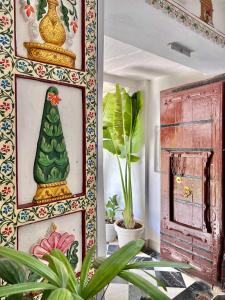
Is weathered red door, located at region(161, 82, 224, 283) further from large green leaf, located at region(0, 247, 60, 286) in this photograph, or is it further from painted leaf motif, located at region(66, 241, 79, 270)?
large green leaf, located at region(0, 247, 60, 286)

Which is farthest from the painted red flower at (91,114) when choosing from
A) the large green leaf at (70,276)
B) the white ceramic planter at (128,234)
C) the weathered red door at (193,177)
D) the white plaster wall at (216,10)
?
the white ceramic planter at (128,234)

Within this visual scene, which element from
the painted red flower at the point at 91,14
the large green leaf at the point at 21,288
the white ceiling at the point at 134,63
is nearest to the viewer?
the large green leaf at the point at 21,288

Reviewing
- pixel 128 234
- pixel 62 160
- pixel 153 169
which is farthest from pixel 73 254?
pixel 153 169

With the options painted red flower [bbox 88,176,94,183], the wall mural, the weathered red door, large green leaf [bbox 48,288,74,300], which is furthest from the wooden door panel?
large green leaf [bbox 48,288,74,300]

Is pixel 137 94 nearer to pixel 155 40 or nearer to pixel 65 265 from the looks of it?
pixel 155 40

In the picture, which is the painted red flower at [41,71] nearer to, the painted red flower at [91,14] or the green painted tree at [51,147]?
the green painted tree at [51,147]

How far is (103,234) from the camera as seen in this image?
92cm

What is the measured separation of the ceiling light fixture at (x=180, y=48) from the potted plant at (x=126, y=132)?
43.1 inches

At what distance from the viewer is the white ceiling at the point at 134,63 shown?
6.69 ft

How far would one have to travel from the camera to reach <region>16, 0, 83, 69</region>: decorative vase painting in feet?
2.31

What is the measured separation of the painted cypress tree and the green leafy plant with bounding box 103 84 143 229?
6.22 feet

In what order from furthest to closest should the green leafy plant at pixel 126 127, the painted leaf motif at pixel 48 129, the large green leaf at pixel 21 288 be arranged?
the green leafy plant at pixel 126 127 → the painted leaf motif at pixel 48 129 → the large green leaf at pixel 21 288

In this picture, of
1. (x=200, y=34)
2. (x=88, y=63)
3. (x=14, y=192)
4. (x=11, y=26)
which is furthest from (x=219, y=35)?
(x=14, y=192)

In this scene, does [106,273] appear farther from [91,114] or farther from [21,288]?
[91,114]
